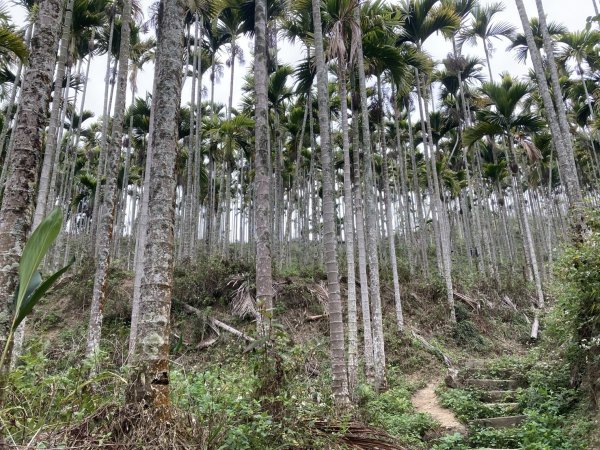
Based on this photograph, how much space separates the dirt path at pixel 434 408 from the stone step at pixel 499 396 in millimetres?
759

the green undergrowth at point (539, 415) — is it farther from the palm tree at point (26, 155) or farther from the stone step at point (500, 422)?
the palm tree at point (26, 155)

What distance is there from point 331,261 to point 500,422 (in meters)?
3.58

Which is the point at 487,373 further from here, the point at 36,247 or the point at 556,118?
the point at 36,247

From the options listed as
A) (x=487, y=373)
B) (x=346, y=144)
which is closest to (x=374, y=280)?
(x=487, y=373)

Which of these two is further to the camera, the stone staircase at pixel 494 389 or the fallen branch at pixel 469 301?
the fallen branch at pixel 469 301

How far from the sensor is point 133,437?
102 inches

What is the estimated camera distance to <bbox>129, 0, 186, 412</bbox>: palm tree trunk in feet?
9.68

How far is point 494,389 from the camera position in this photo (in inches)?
309

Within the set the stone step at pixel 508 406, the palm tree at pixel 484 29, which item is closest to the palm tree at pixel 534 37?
the palm tree at pixel 484 29

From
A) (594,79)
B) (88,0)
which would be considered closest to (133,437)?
(88,0)

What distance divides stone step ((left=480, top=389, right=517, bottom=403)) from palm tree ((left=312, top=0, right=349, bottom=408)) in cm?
296

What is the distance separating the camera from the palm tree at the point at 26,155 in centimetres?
280

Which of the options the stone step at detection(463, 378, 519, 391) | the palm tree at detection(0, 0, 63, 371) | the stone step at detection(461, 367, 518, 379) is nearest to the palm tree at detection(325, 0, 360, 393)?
the stone step at detection(463, 378, 519, 391)

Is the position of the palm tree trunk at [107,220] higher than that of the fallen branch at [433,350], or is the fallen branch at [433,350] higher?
the palm tree trunk at [107,220]
